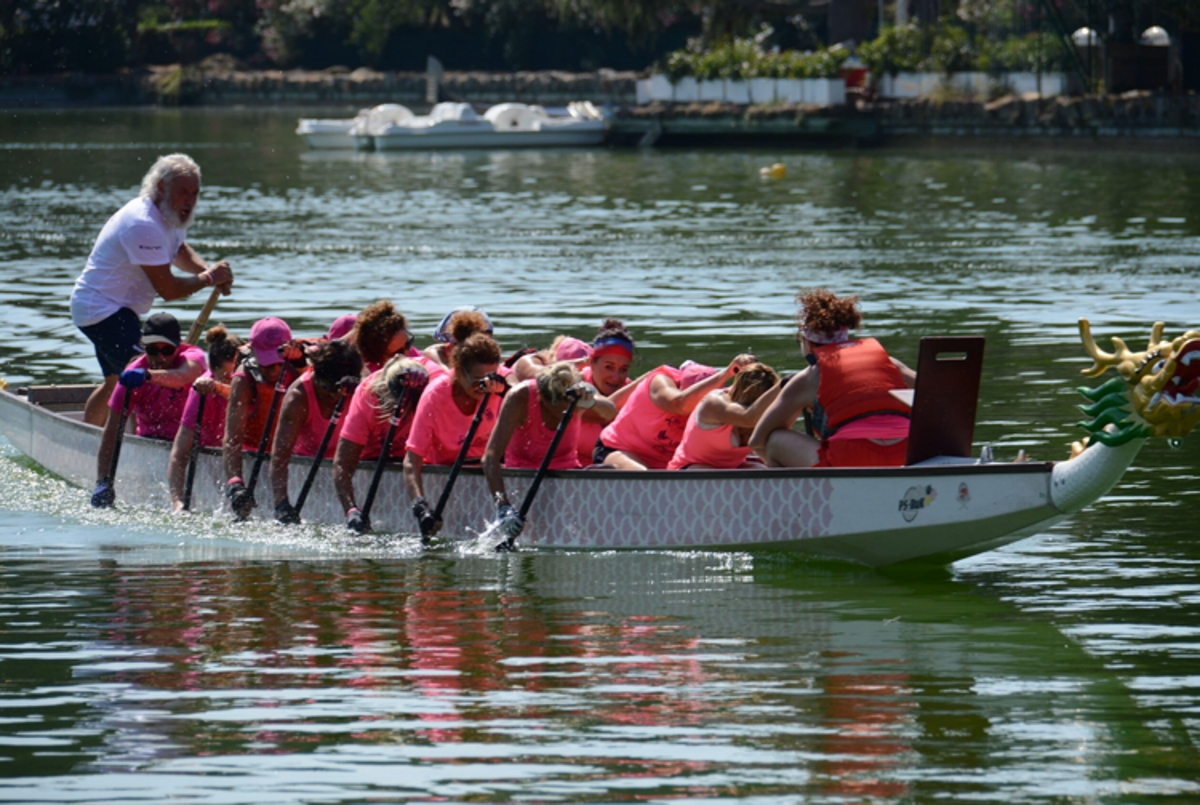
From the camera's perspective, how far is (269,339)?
1120cm

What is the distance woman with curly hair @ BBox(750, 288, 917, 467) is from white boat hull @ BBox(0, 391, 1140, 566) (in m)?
0.23

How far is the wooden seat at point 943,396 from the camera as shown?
9.26 m

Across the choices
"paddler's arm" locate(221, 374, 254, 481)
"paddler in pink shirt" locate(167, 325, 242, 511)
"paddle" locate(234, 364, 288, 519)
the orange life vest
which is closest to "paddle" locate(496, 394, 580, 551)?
the orange life vest

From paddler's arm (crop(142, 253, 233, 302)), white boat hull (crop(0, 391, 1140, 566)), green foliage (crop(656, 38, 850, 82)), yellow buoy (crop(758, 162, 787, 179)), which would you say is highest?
green foliage (crop(656, 38, 850, 82))

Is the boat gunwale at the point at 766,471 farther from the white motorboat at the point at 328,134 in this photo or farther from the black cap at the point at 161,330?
the white motorboat at the point at 328,134

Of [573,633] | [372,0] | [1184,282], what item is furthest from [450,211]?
[372,0]

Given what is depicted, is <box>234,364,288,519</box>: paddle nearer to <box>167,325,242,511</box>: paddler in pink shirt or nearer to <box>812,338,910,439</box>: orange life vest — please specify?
<box>167,325,242,511</box>: paddler in pink shirt

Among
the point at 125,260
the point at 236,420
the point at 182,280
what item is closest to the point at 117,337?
the point at 125,260

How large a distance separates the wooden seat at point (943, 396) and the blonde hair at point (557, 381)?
182 cm

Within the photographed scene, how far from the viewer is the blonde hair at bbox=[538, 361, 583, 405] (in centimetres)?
1016

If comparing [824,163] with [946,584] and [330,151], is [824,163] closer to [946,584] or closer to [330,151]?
[330,151]

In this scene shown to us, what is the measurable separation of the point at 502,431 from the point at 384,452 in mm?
855

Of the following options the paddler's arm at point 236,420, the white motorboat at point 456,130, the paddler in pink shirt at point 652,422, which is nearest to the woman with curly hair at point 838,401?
the paddler in pink shirt at point 652,422

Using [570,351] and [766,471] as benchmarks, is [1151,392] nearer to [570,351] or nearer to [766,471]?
[766,471]
